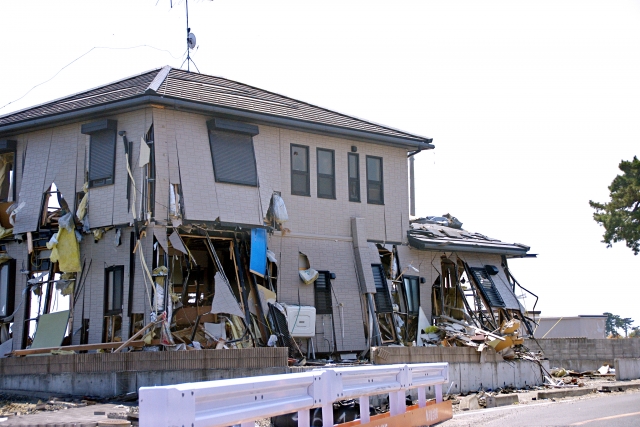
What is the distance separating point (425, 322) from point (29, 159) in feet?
40.5

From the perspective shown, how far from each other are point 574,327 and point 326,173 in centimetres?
2099

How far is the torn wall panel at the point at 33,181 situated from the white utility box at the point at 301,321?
708 centimetres

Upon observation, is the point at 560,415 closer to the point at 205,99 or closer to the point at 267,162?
the point at 267,162

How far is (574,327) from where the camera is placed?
3681 cm

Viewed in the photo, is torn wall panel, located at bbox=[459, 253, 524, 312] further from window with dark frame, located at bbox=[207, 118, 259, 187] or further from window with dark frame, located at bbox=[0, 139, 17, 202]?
window with dark frame, located at bbox=[0, 139, 17, 202]

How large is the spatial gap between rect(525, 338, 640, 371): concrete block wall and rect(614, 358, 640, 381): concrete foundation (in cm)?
543

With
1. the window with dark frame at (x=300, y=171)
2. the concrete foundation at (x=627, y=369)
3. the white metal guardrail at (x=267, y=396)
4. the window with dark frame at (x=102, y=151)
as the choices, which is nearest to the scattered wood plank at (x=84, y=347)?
the window with dark frame at (x=102, y=151)

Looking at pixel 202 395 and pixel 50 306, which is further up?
pixel 50 306

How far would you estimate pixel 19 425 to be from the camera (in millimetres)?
10844

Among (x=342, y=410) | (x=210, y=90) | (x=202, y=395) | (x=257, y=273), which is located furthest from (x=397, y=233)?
(x=202, y=395)

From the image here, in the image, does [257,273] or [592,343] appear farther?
[592,343]

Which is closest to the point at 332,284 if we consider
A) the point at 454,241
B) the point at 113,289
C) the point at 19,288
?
the point at 454,241

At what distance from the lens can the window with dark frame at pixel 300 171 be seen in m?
20.7

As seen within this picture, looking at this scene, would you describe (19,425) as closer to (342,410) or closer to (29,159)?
(342,410)
